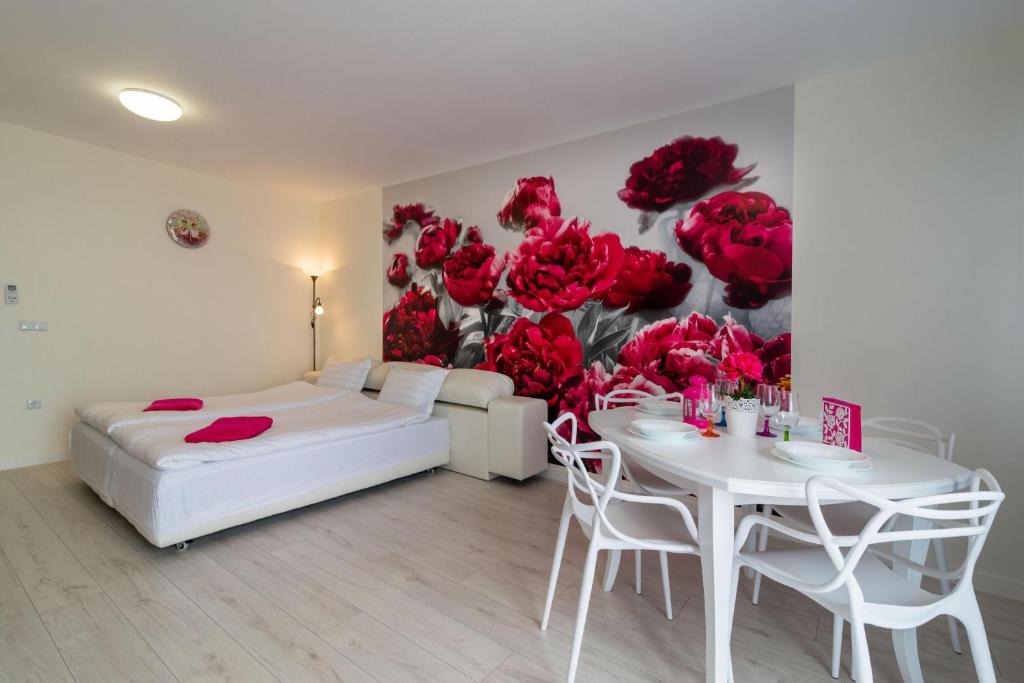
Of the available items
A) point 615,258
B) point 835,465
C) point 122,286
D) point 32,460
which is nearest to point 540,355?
point 615,258

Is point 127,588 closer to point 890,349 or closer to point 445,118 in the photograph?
point 445,118

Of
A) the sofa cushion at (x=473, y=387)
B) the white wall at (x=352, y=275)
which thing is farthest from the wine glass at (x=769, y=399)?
the white wall at (x=352, y=275)

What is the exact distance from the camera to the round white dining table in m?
1.35

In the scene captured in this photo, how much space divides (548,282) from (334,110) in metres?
1.91

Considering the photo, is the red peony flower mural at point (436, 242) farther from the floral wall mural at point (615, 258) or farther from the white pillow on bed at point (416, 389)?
the white pillow on bed at point (416, 389)

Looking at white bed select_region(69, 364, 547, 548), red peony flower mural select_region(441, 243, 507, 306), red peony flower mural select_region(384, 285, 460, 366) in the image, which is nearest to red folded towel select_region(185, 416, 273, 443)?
white bed select_region(69, 364, 547, 548)

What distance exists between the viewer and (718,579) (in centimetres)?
144

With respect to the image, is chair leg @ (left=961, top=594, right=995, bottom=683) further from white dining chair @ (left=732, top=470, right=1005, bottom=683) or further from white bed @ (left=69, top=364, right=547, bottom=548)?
white bed @ (left=69, top=364, right=547, bottom=548)

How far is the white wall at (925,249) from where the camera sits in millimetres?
2227

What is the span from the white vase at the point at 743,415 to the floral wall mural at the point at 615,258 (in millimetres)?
622

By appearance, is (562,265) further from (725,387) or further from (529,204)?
(725,387)

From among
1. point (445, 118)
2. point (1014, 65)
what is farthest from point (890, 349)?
point (445, 118)

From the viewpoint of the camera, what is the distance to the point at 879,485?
1.32m

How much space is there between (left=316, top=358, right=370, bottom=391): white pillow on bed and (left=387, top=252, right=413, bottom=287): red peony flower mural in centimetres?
86
